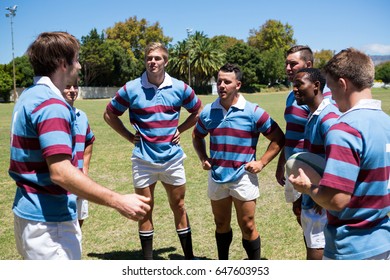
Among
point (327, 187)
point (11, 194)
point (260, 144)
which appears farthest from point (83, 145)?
point (260, 144)

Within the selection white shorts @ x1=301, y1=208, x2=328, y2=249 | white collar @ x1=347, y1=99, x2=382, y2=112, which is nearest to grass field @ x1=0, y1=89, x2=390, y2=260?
white shorts @ x1=301, y1=208, x2=328, y2=249

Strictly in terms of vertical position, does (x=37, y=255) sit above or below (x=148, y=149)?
below

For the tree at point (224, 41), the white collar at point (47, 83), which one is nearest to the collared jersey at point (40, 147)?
the white collar at point (47, 83)

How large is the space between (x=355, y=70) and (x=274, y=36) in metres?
Answer: 103

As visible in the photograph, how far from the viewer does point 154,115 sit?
515 centimetres

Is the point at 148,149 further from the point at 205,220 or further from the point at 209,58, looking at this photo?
the point at 209,58

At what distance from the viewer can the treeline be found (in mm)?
63500

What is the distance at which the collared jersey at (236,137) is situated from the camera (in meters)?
4.62

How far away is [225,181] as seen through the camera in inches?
181

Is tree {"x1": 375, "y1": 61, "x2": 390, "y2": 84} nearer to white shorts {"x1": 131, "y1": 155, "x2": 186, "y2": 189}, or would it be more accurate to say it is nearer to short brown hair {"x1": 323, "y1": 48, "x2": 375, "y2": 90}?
white shorts {"x1": 131, "y1": 155, "x2": 186, "y2": 189}

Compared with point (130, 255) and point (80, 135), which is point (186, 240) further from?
point (80, 135)

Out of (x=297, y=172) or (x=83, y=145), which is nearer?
(x=297, y=172)
